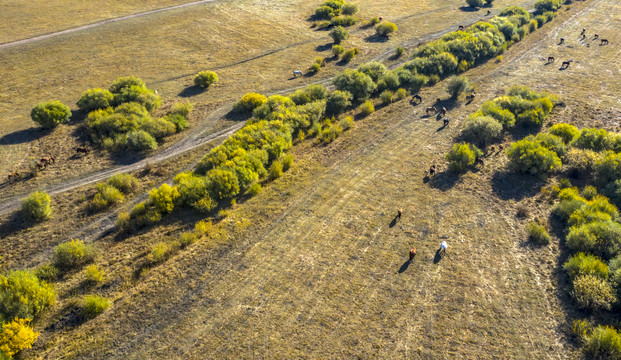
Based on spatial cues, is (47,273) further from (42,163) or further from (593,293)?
(593,293)

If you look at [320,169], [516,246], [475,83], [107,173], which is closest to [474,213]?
[516,246]

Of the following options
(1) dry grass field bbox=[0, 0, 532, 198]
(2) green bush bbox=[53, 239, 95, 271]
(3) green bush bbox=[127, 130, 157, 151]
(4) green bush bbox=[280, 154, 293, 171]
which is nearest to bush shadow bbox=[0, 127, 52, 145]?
(1) dry grass field bbox=[0, 0, 532, 198]

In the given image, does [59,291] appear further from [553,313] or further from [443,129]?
[443,129]

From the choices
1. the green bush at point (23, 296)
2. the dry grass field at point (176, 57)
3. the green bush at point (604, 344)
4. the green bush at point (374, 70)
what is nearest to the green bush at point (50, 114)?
the dry grass field at point (176, 57)

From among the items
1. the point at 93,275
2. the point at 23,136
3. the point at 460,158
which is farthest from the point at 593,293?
the point at 23,136

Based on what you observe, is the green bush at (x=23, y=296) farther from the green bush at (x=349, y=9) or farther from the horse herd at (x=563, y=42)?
the green bush at (x=349, y=9)
